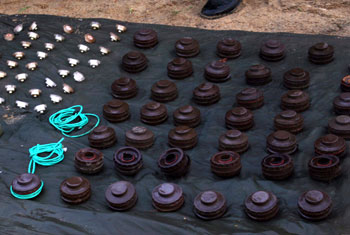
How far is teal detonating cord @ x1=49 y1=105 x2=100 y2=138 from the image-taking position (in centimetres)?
490

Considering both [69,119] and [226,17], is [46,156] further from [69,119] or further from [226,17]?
[226,17]

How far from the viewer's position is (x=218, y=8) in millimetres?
6629

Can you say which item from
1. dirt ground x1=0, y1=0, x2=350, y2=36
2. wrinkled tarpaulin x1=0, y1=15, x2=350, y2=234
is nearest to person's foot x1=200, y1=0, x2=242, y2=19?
dirt ground x1=0, y1=0, x2=350, y2=36

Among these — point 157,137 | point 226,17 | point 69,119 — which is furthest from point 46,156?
point 226,17

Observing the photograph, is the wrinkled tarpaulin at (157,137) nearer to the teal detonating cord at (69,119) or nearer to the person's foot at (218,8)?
the teal detonating cord at (69,119)

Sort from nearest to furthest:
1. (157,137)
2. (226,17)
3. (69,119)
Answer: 1. (157,137)
2. (69,119)
3. (226,17)

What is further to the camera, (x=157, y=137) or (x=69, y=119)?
(x=69, y=119)

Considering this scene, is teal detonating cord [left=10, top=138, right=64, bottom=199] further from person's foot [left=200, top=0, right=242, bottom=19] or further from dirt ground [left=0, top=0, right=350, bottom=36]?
person's foot [left=200, top=0, right=242, bottom=19]

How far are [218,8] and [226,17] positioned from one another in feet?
0.58

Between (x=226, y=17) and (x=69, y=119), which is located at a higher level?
(x=226, y=17)

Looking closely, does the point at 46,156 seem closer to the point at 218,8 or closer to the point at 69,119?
the point at 69,119

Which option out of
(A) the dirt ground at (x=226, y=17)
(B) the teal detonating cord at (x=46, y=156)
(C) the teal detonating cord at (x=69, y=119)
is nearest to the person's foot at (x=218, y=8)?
(A) the dirt ground at (x=226, y=17)

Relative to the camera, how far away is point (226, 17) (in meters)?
6.56

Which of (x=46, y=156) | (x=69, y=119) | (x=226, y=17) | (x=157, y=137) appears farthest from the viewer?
Answer: (x=226, y=17)
